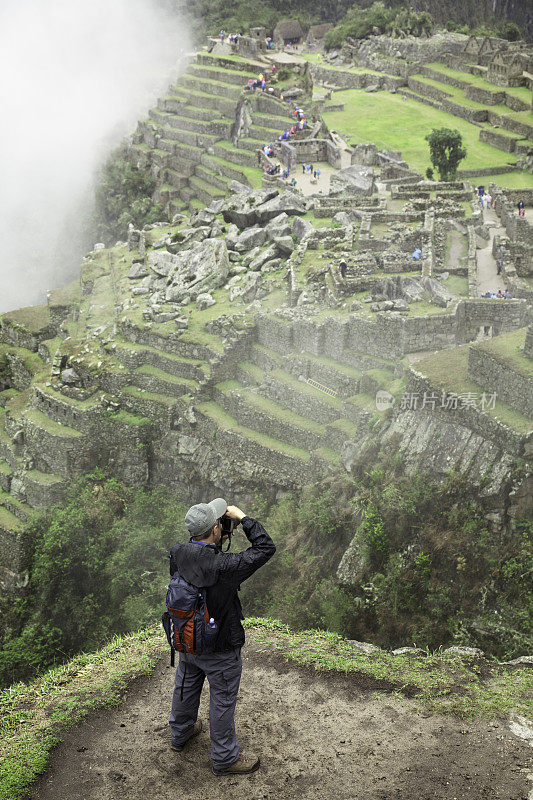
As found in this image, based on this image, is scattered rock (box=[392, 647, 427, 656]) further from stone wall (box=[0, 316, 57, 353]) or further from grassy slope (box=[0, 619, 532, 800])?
stone wall (box=[0, 316, 57, 353])

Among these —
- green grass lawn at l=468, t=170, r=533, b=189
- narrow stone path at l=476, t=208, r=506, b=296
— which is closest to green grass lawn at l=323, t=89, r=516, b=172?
green grass lawn at l=468, t=170, r=533, b=189

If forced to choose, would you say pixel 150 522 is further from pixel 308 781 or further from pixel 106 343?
pixel 308 781

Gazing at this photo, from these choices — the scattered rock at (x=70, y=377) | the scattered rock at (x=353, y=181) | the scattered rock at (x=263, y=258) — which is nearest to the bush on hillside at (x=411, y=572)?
the scattered rock at (x=70, y=377)

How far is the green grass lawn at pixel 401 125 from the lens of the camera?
161 ft

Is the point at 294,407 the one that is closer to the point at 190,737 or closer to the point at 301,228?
the point at 301,228

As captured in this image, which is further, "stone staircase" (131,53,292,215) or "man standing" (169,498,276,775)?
"stone staircase" (131,53,292,215)

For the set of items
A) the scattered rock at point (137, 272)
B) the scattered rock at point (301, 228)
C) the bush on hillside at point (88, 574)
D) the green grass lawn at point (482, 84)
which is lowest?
the bush on hillside at point (88, 574)

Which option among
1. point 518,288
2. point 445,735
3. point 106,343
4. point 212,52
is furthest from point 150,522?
point 212,52

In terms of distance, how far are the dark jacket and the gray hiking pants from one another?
22 cm

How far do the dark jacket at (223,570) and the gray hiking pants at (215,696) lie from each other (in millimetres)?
224

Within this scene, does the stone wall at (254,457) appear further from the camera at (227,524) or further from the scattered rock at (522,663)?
the camera at (227,524)

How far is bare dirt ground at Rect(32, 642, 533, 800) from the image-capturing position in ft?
29.9

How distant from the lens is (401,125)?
5734 centimetres

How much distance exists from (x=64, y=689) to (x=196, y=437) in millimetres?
13549
